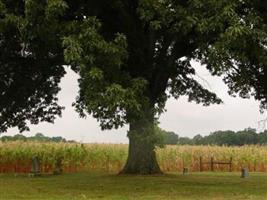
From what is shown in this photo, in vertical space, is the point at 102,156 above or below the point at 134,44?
below

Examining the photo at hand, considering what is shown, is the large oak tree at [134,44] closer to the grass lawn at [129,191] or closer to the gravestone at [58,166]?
the grass lawn at [129,191]

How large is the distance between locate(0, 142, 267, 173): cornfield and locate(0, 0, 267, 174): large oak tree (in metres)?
11.0

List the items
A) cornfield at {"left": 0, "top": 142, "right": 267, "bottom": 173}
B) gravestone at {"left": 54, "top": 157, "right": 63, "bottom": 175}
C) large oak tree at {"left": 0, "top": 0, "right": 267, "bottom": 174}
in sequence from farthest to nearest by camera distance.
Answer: cornfield at {"left": 0, "top": 142, "right": 267, "bottom": 173} → gravestone at {"left": 54, "top": 157, "right": 63, "bottom": 175} → large oak tree at {"left": 0, "top": 0, "right": 267, "bottom": 174}

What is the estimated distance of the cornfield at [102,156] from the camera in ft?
124

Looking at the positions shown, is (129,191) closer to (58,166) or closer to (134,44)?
(134,44)

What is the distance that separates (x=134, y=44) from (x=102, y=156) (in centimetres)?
1690

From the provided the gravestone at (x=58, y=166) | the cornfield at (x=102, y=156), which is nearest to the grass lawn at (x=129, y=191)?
the gravestone at (x=58, y=166)

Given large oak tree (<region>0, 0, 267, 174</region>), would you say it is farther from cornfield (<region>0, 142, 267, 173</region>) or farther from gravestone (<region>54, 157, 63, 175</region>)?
cornfield (<region>0, 142, 267, 173</region>)

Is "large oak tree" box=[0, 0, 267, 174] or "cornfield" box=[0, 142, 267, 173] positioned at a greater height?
"large oak tree" box=[0, 0, 267, 174]

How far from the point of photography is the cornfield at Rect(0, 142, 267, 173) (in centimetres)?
3794

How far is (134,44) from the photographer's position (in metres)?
24.3

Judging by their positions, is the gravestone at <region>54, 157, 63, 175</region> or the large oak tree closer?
the large oak tree

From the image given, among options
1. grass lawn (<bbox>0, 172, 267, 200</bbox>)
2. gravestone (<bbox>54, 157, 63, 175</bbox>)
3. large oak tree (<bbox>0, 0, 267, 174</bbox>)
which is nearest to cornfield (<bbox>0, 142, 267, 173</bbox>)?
gravestone (<bbox>54, 157, 63, 175</bbox>)

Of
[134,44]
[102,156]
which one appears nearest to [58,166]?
[102,156]
